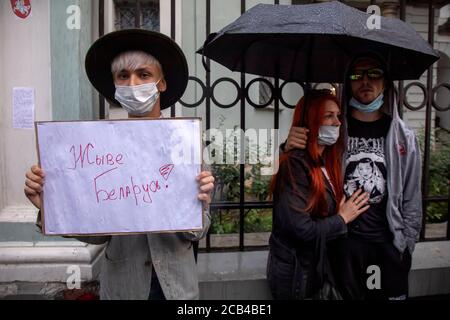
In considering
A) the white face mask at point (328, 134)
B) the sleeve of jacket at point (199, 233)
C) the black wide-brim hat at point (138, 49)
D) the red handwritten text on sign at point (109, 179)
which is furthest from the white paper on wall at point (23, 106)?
the white face mask at point (328, 134)

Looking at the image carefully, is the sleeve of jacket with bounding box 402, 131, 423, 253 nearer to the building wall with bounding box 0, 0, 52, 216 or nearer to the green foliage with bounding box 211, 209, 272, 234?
the green foliage with bounding box 211, 209, 272, 234

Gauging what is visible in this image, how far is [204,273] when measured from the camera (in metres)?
2.68

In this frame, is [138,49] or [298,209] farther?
[298,209]

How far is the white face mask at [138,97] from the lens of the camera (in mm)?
1607

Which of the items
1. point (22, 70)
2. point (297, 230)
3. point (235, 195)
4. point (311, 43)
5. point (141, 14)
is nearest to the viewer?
point (297, 230)

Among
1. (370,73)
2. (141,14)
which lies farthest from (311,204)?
(141,14)

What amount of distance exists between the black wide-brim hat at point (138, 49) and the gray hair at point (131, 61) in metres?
0.04

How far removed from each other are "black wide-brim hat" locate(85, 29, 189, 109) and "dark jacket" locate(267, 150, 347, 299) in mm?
717

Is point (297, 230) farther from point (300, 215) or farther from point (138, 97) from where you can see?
point (138, 97)

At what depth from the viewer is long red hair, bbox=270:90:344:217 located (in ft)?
6.35

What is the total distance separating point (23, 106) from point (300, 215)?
7.00 feet

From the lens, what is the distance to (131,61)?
1634 mm

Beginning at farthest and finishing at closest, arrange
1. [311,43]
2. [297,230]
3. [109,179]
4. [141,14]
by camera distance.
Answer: [141,14] < [311,43] < [297,230] < [109,179]

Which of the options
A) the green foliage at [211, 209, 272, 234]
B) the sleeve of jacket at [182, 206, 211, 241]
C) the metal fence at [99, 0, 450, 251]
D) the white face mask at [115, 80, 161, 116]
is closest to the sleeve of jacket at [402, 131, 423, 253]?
the metal fence at [99, 0, 450, 251]
